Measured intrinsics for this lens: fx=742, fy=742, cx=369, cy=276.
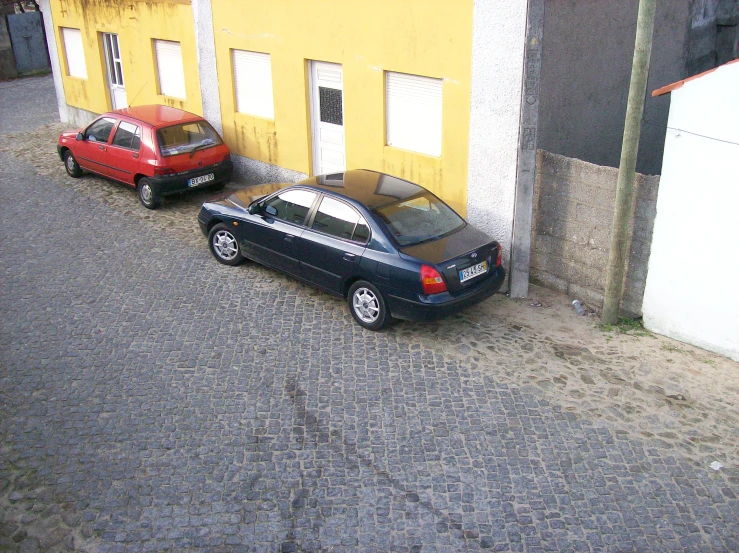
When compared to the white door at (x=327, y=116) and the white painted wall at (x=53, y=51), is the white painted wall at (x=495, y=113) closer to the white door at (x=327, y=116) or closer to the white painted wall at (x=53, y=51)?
the white door at (x=327, y=116)

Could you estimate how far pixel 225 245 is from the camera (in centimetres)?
1079

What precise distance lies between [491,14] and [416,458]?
18.4ft

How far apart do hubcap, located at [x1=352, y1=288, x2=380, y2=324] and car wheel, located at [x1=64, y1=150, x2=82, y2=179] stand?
8436 millimetres

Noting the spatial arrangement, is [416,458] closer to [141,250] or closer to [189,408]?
[189,408]

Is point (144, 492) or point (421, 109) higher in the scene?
point (421, 109)

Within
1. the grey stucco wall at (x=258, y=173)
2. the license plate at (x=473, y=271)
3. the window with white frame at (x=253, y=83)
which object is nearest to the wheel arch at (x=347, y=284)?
the license plate at (x=473, y=271)

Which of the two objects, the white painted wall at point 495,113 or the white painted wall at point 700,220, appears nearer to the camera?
the white painted wall at point 700,220

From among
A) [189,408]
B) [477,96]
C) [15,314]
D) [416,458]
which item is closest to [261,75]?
[477,96]

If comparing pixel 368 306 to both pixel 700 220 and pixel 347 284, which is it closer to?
pixel 347 284

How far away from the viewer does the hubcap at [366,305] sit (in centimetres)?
891

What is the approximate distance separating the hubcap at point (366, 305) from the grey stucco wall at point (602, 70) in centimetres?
325

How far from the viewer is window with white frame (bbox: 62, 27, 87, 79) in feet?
59.7

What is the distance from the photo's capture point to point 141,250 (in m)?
11.5

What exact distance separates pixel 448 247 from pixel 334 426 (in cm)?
268
